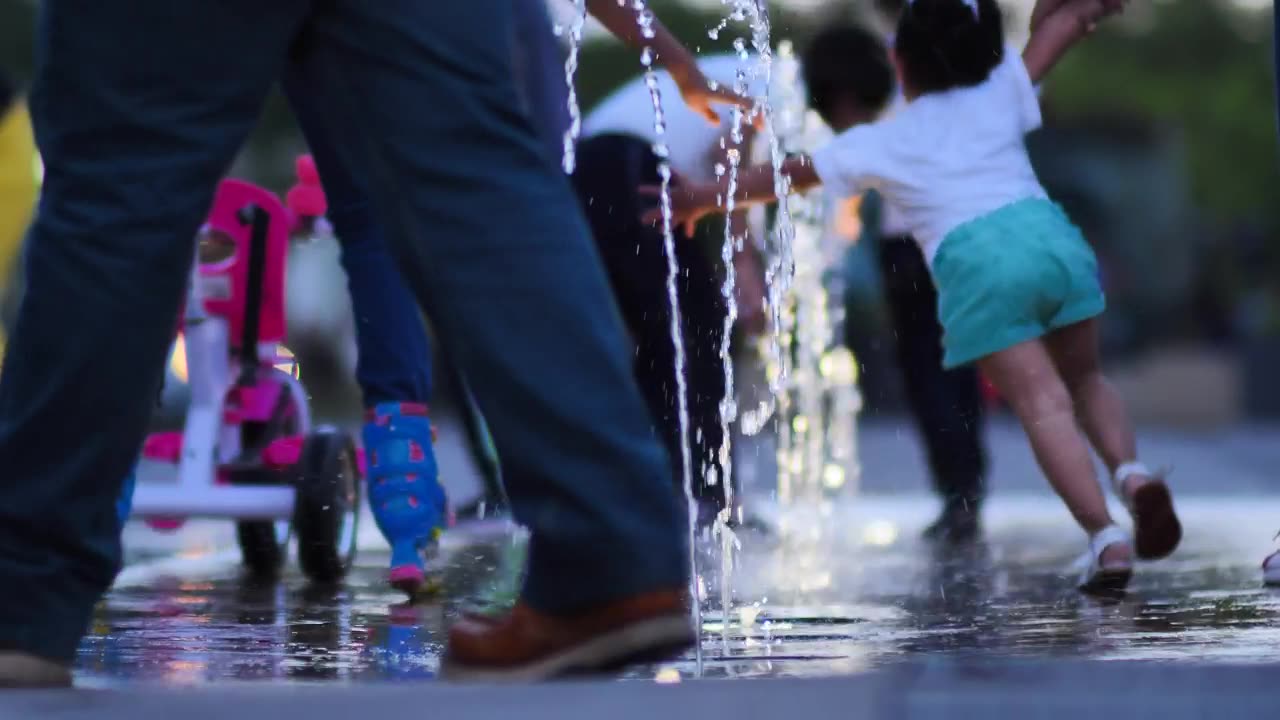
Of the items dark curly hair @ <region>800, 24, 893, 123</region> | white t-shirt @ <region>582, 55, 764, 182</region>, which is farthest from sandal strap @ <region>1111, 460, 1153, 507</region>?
dark curly hair @ <region>800, 24, 893, 123</region>

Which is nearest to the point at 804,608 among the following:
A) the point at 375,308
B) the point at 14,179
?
the point at 375,308

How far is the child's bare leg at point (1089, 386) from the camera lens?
490cm

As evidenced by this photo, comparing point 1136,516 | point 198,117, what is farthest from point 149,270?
point 1136,516

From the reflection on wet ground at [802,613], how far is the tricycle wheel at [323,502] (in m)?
0.09

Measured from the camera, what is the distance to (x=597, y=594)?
2.67 metres

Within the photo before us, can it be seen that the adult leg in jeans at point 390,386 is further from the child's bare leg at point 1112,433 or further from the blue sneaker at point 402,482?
the child's bare leg at point 1112,433

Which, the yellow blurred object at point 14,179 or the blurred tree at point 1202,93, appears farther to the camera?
the blurred tree at point 1202,93

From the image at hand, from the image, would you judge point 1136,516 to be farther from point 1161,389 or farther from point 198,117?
point 1161,389

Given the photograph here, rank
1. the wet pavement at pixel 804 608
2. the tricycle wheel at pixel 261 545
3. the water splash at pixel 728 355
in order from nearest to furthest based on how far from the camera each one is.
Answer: the wet pavement at pixel 804 608, the water splash at pixel 728 355, the tricycle wheel at pixel 261 545

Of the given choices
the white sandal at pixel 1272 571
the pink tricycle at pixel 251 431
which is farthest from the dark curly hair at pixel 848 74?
the white sandal at pixel 1272 571

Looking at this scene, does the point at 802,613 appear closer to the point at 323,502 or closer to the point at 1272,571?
the point at 1272,571

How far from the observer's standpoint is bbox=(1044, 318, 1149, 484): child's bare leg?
16.1 ft

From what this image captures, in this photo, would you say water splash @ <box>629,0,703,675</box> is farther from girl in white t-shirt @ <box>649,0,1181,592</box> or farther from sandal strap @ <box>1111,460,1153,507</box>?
sandal strap @ <box>1111,460,1153,507</box>

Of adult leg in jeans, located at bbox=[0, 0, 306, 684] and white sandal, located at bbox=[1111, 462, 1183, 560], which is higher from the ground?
adult leg in jeans, located at bbox=[0, 0, 306, 684]
